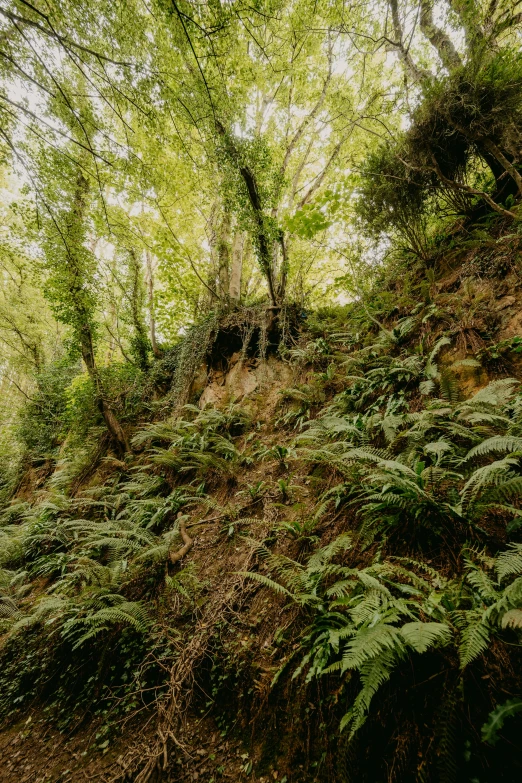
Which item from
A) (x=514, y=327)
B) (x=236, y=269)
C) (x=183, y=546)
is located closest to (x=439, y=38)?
(x=514, y=327)

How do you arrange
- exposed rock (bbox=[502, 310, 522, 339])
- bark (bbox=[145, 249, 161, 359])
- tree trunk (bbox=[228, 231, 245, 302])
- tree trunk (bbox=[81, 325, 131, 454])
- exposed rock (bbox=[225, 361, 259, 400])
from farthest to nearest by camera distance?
bark (bbox=[145, 249, 161, 359])
tree trunk (bbox=[228, 231, 245, 302])
tree trunk (bbox=[81, 325, 131, 454])
exposed rock (bbox=[225, 361, 259, 400])
exposed rock (bbox=[502, 310, 522, 339])

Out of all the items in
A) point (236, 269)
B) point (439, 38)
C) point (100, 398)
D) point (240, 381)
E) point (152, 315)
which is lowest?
point (240, 381)

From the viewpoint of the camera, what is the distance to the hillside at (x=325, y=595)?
61.9 inches

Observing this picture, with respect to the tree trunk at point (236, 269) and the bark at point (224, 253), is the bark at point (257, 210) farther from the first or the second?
the bark at point (224, 253)

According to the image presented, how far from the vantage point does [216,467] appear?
5.43 m

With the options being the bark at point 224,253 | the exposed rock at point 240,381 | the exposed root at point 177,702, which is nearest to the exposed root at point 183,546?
the exposed root at point 177,702

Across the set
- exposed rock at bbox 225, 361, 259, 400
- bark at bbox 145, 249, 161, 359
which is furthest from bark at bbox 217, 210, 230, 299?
exposed rock at bbox 225, 361, 259, 400

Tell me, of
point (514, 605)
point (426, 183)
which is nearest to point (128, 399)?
point (426, 183)

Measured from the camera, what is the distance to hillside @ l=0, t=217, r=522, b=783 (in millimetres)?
1573

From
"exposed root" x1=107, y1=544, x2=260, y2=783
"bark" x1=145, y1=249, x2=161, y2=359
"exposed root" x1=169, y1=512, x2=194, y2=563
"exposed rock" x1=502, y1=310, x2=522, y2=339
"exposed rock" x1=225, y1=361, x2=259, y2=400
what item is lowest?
"exposed root" x1=107, y1=544, x2=260, y2=783

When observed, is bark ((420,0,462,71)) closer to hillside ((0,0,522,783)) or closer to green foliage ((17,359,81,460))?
hillside ((0,0,522,783))

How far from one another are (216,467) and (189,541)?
1.45 metres

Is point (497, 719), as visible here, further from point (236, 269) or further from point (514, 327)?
point (236, 269)

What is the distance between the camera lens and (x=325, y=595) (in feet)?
7.65
